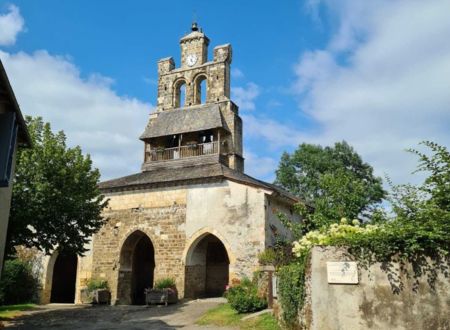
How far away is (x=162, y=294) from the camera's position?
16.8 metres

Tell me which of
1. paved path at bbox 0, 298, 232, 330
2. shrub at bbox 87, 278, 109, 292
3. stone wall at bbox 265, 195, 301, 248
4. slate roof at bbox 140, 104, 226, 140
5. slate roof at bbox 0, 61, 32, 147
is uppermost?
slate roof at bbox 140, 104, 226, 140

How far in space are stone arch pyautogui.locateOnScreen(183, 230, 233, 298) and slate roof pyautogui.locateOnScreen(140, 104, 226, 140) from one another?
19.8ft

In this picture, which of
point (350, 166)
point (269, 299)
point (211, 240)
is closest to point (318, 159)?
point (350, 166)

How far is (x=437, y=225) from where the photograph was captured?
23.0 feet

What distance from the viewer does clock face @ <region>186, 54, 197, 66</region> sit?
1013 inches

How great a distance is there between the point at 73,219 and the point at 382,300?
33.9 ft

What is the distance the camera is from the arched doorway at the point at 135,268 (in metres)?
19.3

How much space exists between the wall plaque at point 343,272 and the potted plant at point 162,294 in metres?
10.5

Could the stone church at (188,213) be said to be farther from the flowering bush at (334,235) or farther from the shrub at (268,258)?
the flowering bush at (334,235)

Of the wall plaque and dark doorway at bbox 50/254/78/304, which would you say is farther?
dark doorway at bbox 50/254/78/304

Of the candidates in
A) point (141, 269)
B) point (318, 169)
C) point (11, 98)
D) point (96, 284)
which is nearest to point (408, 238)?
point (11, 98)

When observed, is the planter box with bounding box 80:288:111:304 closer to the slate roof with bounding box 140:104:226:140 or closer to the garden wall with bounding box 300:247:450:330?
the slate roof with bounding box 140:104:226:140

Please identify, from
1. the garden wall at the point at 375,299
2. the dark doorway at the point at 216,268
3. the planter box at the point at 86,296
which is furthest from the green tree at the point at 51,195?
the garden wall at the point at 375,299

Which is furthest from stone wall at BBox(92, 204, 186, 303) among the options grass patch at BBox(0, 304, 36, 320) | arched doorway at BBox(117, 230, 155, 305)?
grass patch at BBox(0, 304, 36, 320)
